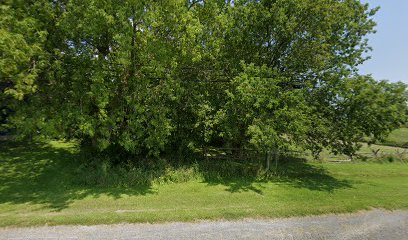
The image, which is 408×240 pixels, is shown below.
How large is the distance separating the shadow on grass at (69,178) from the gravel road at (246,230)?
2.05 meters

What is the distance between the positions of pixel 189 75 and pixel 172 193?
7064 mm

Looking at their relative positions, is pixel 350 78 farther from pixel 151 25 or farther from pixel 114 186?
pixel 114 186

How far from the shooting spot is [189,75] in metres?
14.8

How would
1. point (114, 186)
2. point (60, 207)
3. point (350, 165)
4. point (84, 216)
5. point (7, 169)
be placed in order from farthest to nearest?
point (350, 165) < point (7, 169) < point (114, 186) < point (60, 207) < point (84, 216)

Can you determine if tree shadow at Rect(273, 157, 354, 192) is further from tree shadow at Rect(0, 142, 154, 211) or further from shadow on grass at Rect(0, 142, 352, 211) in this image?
tree shadow at Rect(0, 142, 154, 211)

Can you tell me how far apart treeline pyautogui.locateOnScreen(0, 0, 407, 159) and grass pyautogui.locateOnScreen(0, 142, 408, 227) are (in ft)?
6.09

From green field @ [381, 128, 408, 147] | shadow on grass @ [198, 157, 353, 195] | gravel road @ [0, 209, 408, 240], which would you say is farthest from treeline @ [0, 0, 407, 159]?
green field @ [381, 128, 408, 147]

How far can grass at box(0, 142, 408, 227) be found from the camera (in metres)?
8.30

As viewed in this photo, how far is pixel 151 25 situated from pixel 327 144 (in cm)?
1173

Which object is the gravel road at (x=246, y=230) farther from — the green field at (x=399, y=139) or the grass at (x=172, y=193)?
the green field at (x=399, y=139)

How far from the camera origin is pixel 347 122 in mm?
13867

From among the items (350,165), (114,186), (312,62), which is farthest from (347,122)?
(114,186)

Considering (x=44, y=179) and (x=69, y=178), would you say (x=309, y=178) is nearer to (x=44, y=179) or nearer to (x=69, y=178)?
(x=69, y=178)

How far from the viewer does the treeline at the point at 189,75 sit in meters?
10.7
